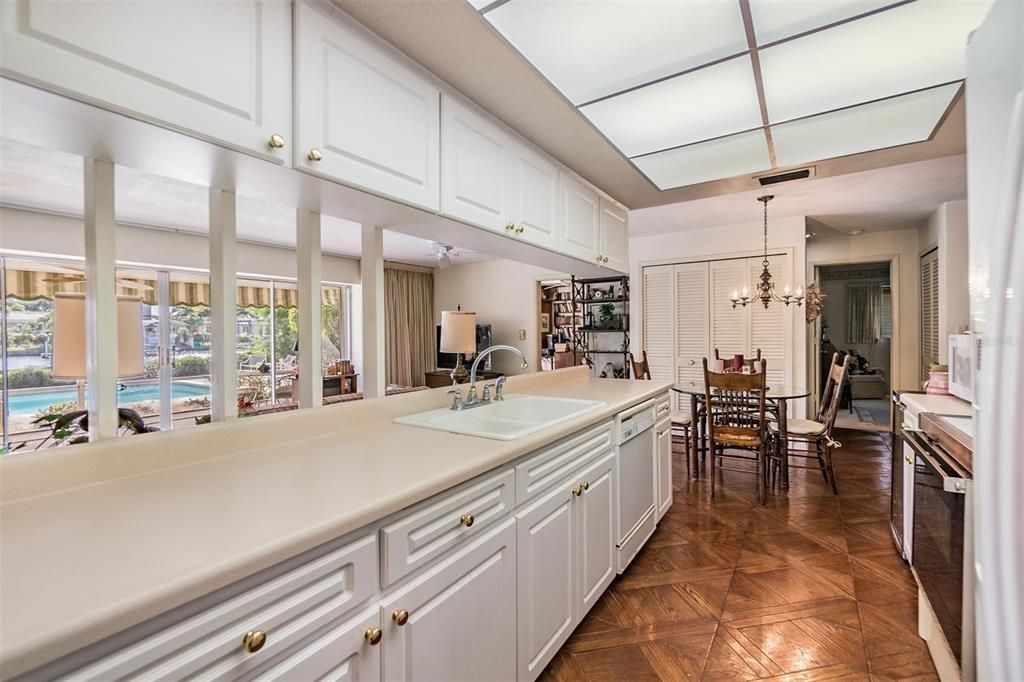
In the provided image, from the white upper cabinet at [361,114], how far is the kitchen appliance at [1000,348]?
1328mm

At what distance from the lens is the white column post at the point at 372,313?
1.77m

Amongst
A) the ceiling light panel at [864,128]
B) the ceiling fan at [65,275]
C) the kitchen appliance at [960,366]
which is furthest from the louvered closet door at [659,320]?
the ceiling fan at [65,275]

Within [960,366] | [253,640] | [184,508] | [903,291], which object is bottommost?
[253,640]

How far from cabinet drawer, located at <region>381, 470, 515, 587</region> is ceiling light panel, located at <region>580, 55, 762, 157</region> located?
1592 mm

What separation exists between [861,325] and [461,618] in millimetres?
9596

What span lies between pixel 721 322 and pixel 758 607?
356 cm

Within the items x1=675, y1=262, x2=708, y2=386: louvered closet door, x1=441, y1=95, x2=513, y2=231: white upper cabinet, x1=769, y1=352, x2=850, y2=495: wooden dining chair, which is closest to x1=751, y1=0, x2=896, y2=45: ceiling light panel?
x1=441, y1=95, x2=513, y2=231: white upper cabinet

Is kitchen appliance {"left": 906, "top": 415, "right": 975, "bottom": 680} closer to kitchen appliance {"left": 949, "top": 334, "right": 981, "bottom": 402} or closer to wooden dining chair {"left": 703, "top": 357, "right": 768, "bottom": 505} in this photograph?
kitchen appliance {"left": 949, "top": 334, "right": 981, "bottom": 402}

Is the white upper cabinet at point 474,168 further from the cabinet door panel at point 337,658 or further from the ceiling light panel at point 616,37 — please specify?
the cabinet door panel at point 337,658

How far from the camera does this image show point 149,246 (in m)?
4.97

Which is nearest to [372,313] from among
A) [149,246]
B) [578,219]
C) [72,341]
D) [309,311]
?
[309,311]

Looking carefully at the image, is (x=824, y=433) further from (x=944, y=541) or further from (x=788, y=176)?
(x=944, y=541)

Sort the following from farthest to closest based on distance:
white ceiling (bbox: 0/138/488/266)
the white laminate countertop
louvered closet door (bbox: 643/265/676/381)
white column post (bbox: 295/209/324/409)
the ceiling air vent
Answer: louvered closet door (bbox: 643/265/676/381), white ceiling (bbox: 0/138/488/266), the ceiling air vent, white column post (bbox: 295/209/324/409), the white laminate countertop

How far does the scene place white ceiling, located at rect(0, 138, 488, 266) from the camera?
3.14 metres
